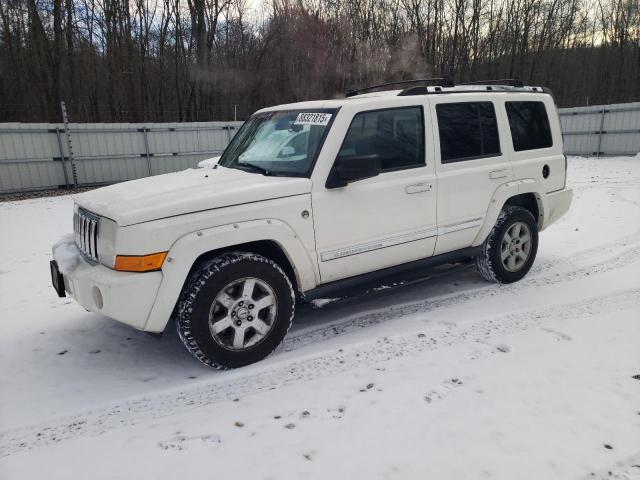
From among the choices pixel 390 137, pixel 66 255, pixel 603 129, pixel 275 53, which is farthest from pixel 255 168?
pixel 275 53

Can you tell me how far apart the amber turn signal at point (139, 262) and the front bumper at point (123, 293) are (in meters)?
0.03

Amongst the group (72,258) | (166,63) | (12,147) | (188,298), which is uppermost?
(166,63)

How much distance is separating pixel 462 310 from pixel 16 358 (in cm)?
384

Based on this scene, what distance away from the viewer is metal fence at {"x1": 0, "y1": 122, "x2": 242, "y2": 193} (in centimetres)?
1270

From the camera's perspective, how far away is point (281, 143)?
3990 mm

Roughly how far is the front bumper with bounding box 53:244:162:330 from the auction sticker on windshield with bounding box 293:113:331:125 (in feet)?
Result: 5.74

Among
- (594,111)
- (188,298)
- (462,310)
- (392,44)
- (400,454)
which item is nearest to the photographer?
(400,454)

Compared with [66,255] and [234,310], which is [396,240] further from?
[66,255]

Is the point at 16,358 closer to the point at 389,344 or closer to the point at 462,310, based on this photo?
the point at 389,344

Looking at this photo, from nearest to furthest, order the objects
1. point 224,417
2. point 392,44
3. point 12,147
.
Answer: point 224,417
point 12,147
point 392,44

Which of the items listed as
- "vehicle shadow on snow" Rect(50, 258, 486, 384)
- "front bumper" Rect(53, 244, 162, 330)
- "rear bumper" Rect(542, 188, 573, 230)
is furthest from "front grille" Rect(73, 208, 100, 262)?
"rear bumper" Rect(542, 188, 573, 230)

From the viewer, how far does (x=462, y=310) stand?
14.1 feet

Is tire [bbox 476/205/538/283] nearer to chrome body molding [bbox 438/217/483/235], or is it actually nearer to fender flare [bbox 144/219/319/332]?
chrome body molding [bbox 438/217/483/235]

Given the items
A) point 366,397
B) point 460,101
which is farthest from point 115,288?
point 460,101
